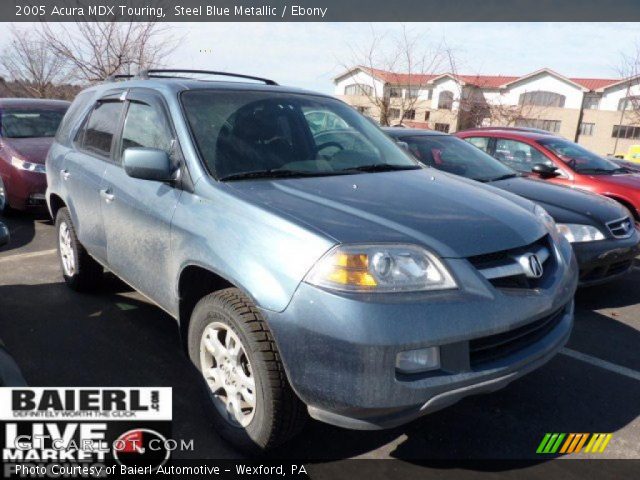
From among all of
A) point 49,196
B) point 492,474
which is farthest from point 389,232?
point 49,196

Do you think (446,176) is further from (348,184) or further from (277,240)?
(277,240)

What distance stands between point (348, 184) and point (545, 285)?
115 centimetres

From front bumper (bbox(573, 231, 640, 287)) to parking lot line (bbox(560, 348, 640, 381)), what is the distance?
1.01 m

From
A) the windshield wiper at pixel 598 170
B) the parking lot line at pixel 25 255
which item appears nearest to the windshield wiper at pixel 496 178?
the windshield wiper at pixel 598 170

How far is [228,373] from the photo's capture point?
8.29 feet

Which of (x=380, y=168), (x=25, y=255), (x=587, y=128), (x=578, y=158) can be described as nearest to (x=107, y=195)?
(x=380, y=168)

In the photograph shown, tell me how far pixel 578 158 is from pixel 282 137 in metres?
4.94

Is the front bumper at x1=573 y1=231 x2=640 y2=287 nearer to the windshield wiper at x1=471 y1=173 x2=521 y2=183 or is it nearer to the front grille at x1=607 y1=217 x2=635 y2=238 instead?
the front grille at x1=607 y1=217 x2=635 y2=238

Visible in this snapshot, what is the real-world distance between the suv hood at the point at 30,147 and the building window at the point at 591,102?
174 ft

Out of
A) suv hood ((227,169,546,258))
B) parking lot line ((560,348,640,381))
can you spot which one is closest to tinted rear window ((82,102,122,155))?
suv hood ((227,169,546,258))

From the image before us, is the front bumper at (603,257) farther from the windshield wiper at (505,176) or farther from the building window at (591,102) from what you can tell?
the building window at (591,102)

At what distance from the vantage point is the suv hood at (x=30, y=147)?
700 centimetres

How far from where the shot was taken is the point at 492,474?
2457mm

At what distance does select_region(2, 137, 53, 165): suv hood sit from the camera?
700 cm
